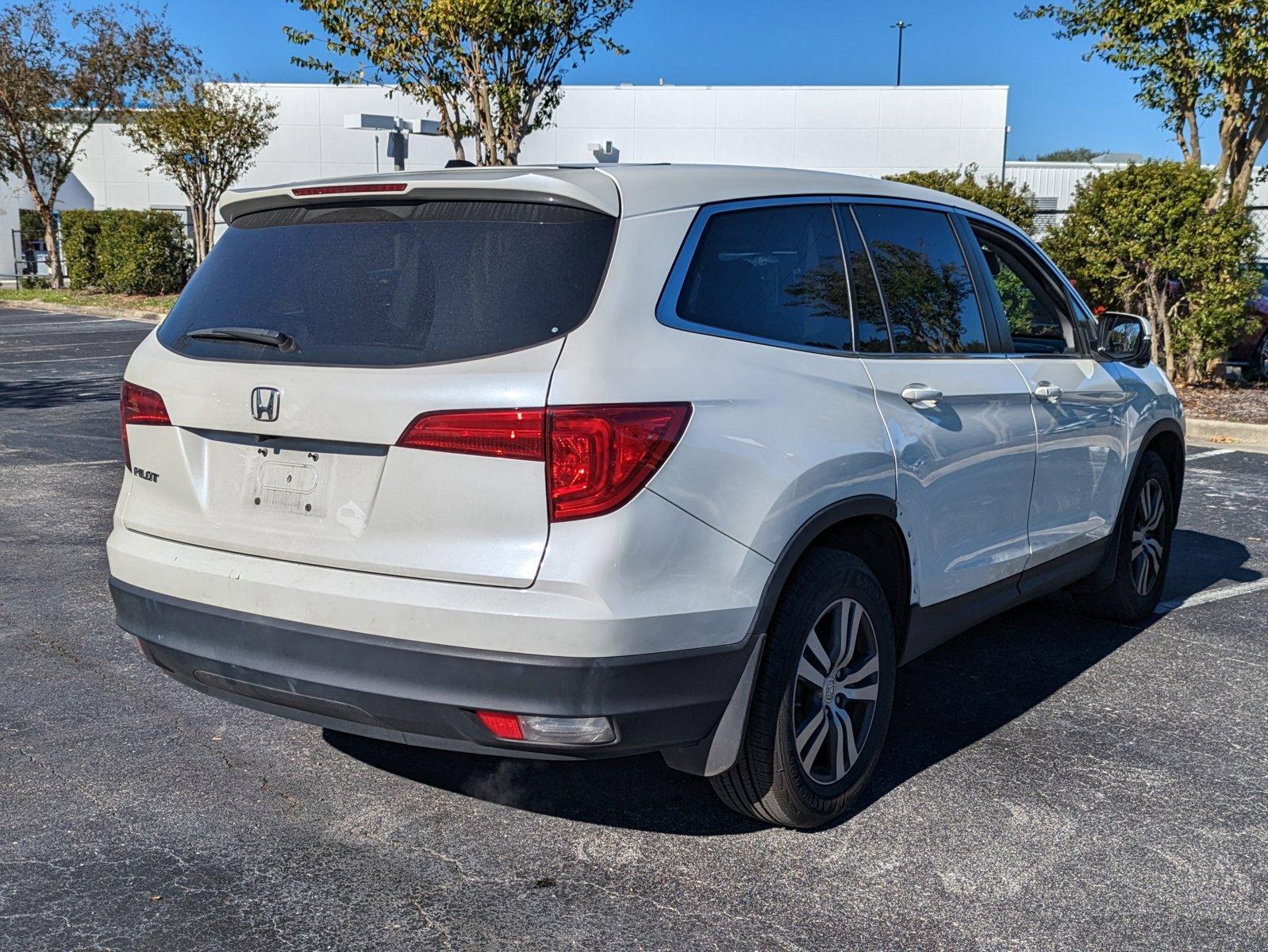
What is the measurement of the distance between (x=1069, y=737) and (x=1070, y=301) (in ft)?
5.78

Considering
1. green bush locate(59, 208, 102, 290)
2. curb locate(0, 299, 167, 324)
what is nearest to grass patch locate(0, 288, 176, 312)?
curb locate(0, 299, 167, 324)

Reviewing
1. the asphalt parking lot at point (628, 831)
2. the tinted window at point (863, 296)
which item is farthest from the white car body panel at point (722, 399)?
the asphalt parking lot at point (628, 831)

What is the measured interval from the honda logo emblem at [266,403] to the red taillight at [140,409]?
0.36 metres

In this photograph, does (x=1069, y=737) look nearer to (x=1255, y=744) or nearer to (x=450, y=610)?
(x=1255, y=744)

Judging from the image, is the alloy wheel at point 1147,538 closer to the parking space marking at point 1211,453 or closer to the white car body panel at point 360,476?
the white car body panel at point 360,476

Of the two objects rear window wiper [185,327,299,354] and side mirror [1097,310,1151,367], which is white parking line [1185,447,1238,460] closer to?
side mirror [1097,310,1151,367]

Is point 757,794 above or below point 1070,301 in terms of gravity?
below

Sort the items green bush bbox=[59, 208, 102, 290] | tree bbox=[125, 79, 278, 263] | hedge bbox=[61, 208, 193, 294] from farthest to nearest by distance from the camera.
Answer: green bush bbox=[59, 208, 102, 290], hedge bbox=[61, 208, 193, 294], tree bbox=[125, 79, 278, 263]

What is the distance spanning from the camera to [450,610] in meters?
2.97

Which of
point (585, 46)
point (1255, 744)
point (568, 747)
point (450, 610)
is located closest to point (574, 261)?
point (450, 610)

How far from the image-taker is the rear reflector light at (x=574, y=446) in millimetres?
2918

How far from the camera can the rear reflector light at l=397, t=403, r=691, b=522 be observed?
9.57ft

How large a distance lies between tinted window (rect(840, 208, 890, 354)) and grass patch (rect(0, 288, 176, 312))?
2594cm

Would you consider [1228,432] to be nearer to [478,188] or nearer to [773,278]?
[773,278]
